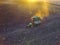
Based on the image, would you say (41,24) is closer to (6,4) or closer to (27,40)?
(27,40)

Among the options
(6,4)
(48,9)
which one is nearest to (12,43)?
(48,9)

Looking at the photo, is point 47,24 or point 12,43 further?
point 47,24

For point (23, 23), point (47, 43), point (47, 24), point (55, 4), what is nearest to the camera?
point (47, 43)

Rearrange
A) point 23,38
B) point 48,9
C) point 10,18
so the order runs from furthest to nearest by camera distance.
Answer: point 48,9 < point 10,18 < point 23,38

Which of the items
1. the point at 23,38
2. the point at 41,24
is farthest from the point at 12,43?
the point at 41,24

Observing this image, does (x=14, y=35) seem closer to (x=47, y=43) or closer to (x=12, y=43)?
(x=12, y=43)

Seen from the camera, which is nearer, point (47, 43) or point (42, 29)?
point (47, 43)
